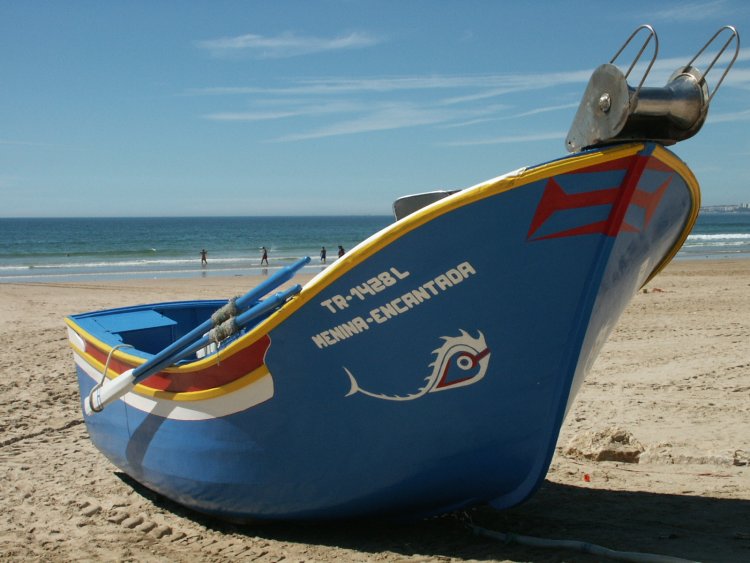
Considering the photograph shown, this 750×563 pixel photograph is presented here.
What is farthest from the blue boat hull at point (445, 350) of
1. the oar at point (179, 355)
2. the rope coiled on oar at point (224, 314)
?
the rope coiled on oar at point (224, 314)

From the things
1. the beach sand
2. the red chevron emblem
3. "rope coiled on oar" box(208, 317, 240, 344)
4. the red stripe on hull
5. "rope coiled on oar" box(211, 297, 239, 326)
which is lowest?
the beach sand

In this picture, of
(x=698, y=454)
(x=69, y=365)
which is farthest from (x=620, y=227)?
(x=69, y=365)

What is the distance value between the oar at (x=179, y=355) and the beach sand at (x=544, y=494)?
82cm

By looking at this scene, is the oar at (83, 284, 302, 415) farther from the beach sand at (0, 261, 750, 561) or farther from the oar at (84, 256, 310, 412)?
the beach sand at (0, 261, 750, 561)

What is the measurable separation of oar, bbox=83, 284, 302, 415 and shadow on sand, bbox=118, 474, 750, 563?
98cm

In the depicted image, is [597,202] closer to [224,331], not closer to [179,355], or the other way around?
[224,331]

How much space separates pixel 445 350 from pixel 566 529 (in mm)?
1454

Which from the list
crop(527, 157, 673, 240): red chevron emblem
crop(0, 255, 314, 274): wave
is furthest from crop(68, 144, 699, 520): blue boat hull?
crop(0, 255, 314, 274): wave

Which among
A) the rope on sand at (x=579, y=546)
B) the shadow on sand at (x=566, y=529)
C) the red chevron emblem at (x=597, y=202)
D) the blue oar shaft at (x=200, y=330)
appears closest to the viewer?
the red chevron emblem at (x=597, y=202)

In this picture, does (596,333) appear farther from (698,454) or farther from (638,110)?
(698,454)

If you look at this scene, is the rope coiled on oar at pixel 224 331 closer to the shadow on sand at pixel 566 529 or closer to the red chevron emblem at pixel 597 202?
the shadow on sand at pixel 566 529

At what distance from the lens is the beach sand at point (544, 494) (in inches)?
162

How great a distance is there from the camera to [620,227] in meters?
3.43

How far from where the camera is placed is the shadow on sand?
3.87 meters
